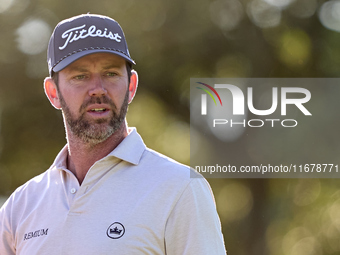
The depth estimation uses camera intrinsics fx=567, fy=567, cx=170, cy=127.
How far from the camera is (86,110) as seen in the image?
2504 millimetres

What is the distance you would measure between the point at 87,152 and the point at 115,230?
1.78ft

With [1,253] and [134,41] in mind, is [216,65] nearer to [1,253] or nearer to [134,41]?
[134,41]

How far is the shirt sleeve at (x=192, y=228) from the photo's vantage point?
2.07m

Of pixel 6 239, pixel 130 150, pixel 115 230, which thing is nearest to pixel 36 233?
pixel 6 239

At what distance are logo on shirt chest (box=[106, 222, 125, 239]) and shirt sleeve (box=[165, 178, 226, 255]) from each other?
17 centimetres

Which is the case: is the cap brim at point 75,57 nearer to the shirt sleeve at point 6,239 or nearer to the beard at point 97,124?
the beard at point 97,124

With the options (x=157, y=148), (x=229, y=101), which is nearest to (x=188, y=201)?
(x=229, y=101)

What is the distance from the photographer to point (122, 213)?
2166 mm

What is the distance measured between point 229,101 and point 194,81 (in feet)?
6.10

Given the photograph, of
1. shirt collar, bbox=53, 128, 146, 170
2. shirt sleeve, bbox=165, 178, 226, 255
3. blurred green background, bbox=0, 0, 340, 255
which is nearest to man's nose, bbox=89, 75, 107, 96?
shirt collar, bbox=53, 128, 146, 170

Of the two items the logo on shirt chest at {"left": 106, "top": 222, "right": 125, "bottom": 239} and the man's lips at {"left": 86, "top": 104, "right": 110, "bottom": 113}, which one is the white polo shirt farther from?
the man's lips at {"left": 86, "top": 104, "right": 110, "bottom": 113}

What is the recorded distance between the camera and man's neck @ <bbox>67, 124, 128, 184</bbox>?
2.53m

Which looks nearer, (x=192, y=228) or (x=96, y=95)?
(x=192, y=228)

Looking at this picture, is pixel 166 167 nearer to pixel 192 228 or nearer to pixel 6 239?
pixel 192 228
